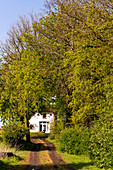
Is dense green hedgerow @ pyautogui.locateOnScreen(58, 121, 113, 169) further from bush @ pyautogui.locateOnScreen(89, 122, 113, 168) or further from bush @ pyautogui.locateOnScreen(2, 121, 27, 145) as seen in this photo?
bush @ pyautogui.locateOnScreen(2, 121, 27, 145)

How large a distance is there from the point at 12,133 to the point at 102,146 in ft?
39.4

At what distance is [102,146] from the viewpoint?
16312 mm

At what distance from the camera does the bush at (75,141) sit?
20391 millimetres

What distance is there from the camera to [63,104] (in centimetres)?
2773

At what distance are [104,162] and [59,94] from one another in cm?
1270

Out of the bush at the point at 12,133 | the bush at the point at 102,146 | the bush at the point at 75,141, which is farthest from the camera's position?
the bush at the point at 12,133

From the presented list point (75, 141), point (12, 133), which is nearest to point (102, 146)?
point (75, 141)

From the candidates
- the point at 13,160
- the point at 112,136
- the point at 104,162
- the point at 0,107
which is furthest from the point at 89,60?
the point at 0,107

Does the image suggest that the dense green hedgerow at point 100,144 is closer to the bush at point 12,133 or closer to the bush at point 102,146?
the bush at point 102,146

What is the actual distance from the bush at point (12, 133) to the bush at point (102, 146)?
10.8 metres

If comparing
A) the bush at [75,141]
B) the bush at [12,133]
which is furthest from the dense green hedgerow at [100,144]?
the bush at [12,133]

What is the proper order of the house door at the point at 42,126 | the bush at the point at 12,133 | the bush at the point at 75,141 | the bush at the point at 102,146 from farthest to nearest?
the house door at the point at 42,126
the bush at the point at 12,133
the bush at the point at 75,141
the bush at the point at 102,146

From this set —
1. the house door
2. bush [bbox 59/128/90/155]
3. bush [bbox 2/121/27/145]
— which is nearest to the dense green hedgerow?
bush [bbox 59/128/90/155]

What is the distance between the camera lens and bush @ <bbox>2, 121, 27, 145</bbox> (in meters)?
25.8
